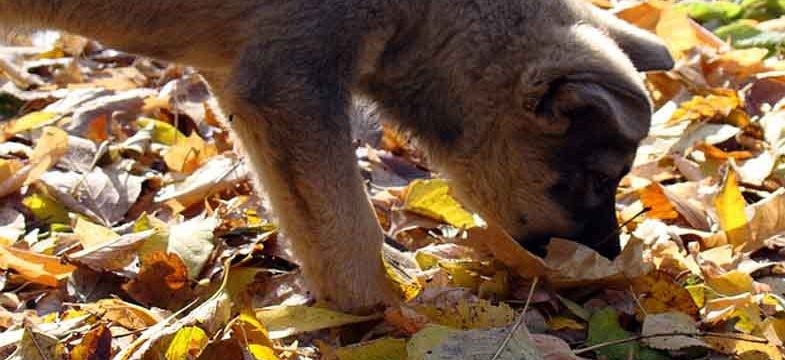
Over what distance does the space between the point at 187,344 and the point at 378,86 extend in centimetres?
138

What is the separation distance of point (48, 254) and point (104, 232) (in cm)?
22

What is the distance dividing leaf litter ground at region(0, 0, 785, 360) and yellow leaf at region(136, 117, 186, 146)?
11 millimetres

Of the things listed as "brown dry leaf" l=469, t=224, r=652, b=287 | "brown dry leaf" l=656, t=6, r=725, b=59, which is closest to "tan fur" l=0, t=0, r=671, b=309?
"brown dry leaf" l=469, t=224, r=652, b=287

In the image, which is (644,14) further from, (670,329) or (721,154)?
(670,329)

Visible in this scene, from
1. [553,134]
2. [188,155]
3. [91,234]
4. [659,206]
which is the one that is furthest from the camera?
[188,155]

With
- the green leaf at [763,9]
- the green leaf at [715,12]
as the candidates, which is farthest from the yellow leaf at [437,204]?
the green leaf at [763,9]

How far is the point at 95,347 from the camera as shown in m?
3.72

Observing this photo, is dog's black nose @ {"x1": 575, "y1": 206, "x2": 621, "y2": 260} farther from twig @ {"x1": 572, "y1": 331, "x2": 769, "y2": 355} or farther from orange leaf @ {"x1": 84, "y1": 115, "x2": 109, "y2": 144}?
orange leaf @ {"x1": 84, "y1": 115, "x2": 109, "y2": 144}

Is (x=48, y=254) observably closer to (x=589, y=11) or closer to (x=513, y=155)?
(x=513, y=155)

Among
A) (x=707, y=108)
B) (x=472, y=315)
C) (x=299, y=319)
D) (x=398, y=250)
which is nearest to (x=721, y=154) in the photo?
(x=707, y=108)

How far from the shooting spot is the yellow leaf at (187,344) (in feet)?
12.2

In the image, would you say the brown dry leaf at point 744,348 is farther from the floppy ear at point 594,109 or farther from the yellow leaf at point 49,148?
the yellow leaf at point 49,148

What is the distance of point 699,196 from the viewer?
5.17 meters

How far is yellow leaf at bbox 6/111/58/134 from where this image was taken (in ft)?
20.0
